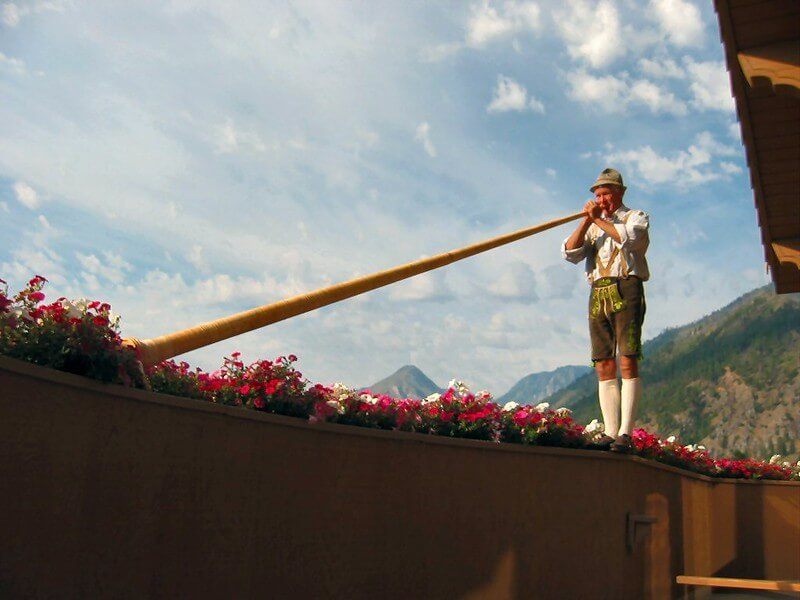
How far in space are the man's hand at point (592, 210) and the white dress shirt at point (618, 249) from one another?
7.2 inches

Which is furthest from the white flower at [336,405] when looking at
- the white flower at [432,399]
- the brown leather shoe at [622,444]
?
the brown leather shoe at [622,444]

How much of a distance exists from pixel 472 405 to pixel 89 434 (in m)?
3.87

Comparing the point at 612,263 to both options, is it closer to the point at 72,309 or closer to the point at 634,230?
the point at 634,230

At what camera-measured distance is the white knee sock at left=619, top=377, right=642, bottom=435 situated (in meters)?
9.04

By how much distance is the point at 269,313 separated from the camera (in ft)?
17.7

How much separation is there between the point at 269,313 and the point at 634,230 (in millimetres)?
4808

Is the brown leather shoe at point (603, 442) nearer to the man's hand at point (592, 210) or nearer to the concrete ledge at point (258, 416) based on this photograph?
the concrete ledge at point (258, 416)

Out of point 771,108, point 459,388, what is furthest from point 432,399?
point 771,108

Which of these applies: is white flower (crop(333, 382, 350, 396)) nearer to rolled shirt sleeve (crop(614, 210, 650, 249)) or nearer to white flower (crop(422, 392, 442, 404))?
white flower (crop(422, 392, 442, 404))

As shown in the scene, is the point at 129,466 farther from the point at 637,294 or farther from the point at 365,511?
the point at 637,294

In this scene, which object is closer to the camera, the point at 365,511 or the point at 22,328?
the point at 22,328

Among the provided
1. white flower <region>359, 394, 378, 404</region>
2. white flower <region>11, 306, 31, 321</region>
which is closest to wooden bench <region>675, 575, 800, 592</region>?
white flower <region>359, 394, 378, 404</region>

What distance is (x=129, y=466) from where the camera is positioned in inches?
173

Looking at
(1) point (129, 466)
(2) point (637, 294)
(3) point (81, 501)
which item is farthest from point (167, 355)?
(2) point (637, 294)
